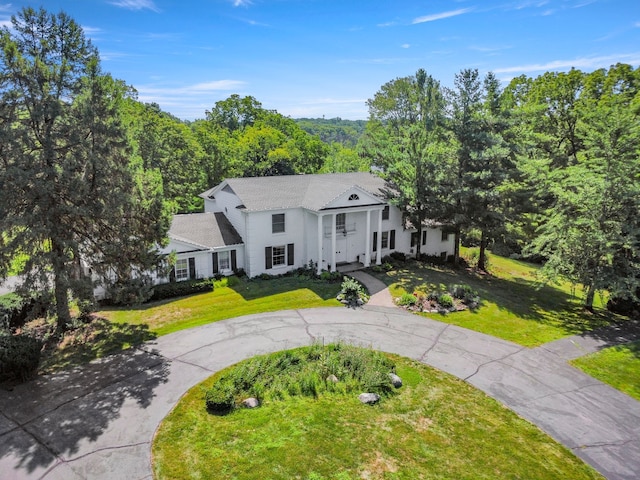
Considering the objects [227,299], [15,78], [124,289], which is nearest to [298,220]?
[227,299]

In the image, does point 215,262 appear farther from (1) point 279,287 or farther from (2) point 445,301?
(2) point 445,301

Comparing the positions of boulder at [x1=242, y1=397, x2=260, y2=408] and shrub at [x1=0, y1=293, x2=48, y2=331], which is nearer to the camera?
boulder at [x1=242, y1=397, x2=260, y2=408]

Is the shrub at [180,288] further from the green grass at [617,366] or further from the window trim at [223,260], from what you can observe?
the green grass at [617,366]

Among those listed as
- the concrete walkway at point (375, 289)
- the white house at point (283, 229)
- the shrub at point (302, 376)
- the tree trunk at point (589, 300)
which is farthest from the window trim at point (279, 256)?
the tree trunk at point (589, 300)

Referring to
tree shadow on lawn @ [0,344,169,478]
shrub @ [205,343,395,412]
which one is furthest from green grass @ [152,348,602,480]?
tree shadow on lawn @ [0,344,169,478]

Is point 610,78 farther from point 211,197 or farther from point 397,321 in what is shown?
point 211,197

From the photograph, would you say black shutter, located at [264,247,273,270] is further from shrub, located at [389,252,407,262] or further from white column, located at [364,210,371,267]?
shrub, located at [389,252,407,262]
